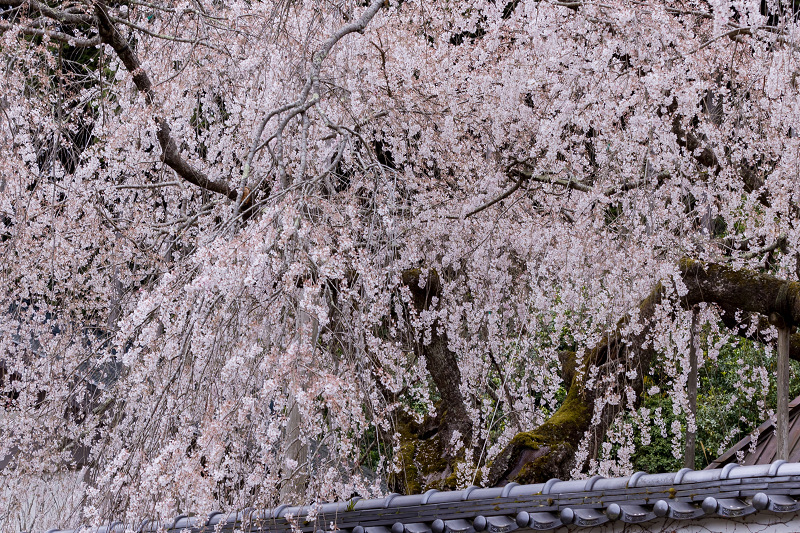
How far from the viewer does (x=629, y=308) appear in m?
4.31

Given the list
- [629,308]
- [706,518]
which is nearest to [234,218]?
[706,518]

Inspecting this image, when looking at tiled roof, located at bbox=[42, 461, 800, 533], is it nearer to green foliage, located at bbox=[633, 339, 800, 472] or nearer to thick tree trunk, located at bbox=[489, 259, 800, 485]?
thick tree trunk, located at bbox=[489, 259, 800, 485]

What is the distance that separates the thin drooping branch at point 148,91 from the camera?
387cm

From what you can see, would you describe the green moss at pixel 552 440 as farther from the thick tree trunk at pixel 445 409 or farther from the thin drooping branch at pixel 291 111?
the thin drooping branch at pixel 291 111

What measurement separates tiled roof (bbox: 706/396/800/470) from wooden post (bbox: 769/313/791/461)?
0.56 m

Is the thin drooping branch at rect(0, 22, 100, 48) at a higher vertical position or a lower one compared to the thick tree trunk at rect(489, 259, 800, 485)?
higher

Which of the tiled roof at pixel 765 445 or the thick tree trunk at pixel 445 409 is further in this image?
the thick tree trunk at pixel 445 409

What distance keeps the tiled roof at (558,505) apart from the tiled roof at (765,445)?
173cm

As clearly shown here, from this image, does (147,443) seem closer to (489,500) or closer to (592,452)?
(489,500)

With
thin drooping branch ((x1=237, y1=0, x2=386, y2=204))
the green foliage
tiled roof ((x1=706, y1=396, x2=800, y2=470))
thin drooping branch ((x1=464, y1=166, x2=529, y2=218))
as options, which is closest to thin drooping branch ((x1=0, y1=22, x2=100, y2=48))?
thin drooping branch ((x1=237, y1=0, x2=386, y2=204))

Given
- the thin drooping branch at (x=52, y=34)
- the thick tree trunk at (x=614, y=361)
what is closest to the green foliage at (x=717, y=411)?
the thick tree trunk at (x=614, y=361)

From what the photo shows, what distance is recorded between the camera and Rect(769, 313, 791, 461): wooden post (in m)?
3.76

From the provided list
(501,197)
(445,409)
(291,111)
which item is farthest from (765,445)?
(291,111)


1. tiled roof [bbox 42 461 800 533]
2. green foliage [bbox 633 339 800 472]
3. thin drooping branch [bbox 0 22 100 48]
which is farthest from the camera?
green foliage [bbox 633 339 800 472]
